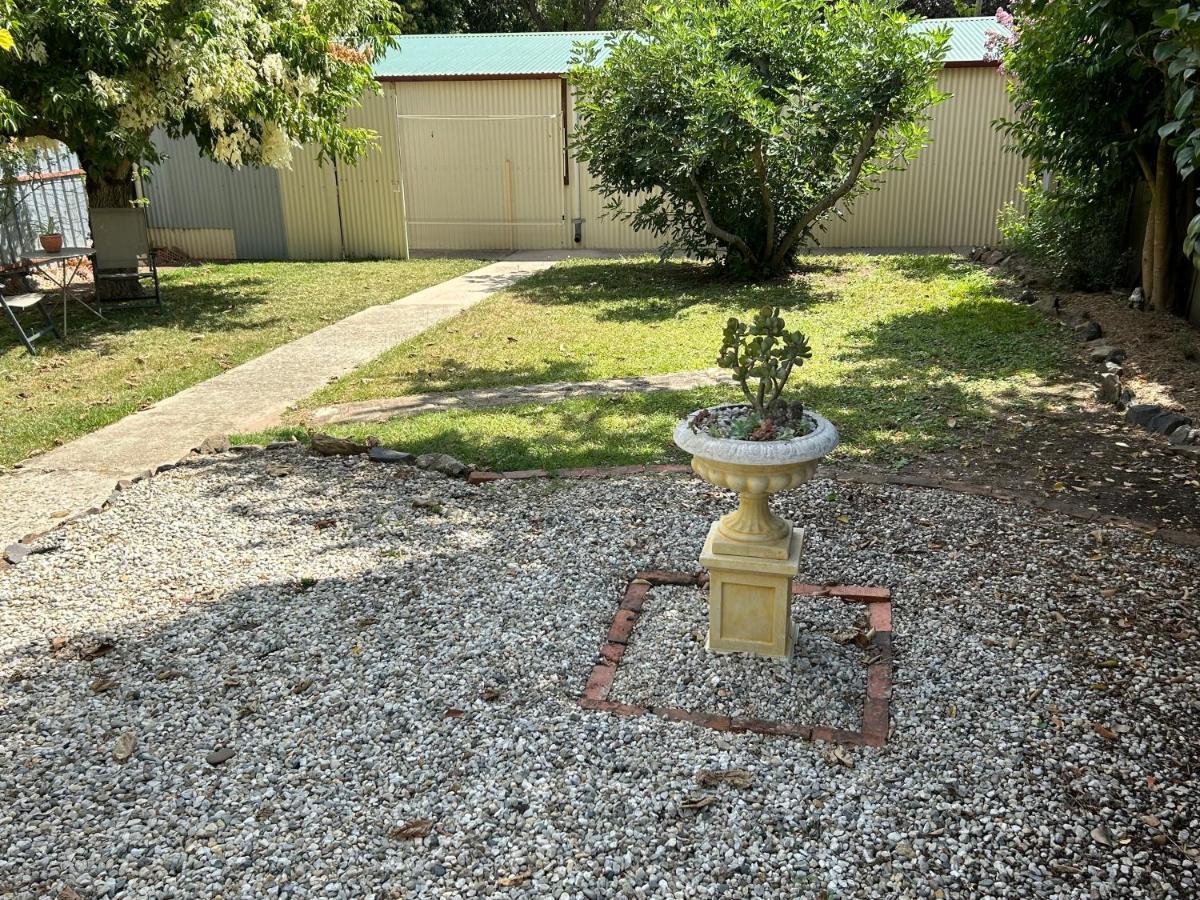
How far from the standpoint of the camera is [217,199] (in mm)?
14766

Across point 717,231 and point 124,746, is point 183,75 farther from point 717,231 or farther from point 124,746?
point 124,746

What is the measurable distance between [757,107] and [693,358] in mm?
3705

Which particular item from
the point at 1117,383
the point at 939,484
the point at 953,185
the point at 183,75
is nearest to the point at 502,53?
the point at 953,185

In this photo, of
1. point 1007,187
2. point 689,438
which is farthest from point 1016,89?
point 689,438

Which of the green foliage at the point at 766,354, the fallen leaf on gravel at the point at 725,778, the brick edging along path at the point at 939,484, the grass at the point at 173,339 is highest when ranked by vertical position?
the green foliage at the point at 766,354

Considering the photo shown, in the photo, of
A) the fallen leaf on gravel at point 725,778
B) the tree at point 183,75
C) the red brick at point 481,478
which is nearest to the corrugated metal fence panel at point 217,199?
the tree at point 183,75

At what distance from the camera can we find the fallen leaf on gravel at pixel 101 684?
3.31 metres

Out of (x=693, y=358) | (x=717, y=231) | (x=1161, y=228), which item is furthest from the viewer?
(x=717, y=231)

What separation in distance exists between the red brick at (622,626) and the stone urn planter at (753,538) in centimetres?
32

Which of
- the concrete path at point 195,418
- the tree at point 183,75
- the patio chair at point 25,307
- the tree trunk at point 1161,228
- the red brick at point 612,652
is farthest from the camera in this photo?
the patio chair at point 25,307

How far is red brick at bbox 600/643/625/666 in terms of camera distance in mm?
3455

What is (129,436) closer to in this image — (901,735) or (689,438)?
(689,438)

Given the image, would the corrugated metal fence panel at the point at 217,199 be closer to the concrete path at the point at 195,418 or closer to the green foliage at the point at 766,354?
the concrete path at the point at 195,418

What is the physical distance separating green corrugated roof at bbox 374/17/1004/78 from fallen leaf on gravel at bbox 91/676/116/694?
12517 millimetres
